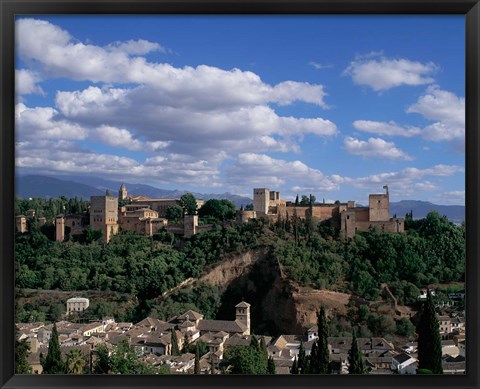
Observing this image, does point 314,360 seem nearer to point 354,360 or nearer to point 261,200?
point 354,360

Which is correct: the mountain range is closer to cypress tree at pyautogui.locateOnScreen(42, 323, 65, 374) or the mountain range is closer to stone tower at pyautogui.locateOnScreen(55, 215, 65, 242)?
cypress tree at pyautogui.locateOnScreen(42, 323, 65, 374)

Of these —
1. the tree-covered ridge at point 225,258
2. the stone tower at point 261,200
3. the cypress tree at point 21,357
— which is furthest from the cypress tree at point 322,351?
the stone tower at point 261,200

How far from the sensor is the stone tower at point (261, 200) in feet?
27.0

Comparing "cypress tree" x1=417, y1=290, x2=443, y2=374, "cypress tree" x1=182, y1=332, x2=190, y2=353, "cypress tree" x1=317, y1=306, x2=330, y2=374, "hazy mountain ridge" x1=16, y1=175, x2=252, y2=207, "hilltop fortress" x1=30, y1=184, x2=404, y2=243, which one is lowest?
"cypress tree" x1=182, y1=332, x2=190, y2=353

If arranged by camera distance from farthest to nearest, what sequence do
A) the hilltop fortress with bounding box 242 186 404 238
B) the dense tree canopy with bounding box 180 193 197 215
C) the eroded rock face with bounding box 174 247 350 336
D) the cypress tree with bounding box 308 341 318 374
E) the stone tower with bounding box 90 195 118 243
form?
the dense tree canopy with bounding box 180 193 197 215, the stone tower with bounding box 90 195 118 243, the hilltop fortress with bounding box 242 186 404 238, the eroded rock face with bounding box 174 247 350 336, the cypress tree with bounding box 308 341 318 374

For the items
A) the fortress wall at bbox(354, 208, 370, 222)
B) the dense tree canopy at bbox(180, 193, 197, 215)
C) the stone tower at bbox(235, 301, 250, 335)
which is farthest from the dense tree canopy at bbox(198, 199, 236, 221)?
the fortress wall at bbox(354, 208, 370, 222)

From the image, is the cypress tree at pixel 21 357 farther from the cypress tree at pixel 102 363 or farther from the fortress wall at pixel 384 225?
the fortress wall at pixel 384 225

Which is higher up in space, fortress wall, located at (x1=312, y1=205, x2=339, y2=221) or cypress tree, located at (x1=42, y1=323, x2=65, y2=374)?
fortress wall, located at (x1=312, y1=205, x2=339, y2=221)

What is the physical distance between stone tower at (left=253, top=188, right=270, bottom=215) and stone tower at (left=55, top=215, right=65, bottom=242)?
3.28m

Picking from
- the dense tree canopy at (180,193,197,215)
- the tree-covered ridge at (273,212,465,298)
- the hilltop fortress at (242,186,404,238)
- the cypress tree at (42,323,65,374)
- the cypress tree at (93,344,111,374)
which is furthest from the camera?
the dense tree canopy at (180,193,197,215)

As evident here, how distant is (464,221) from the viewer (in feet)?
3.85

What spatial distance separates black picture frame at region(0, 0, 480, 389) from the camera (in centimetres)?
113
